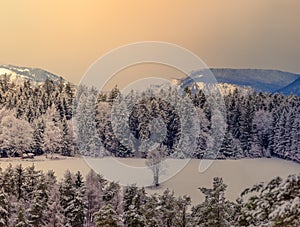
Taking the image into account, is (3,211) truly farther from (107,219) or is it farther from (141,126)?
(141,126)

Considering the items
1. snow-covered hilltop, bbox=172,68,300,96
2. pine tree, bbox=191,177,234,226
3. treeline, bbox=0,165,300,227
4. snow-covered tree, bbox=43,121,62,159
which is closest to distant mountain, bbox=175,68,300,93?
snow-covered hilltop, bbox=172,68,300,96

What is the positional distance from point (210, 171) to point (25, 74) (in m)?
37.5

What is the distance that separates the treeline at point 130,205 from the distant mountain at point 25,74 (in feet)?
130

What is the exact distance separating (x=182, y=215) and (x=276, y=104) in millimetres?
42876

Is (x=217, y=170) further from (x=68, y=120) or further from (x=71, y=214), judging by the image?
(x=71, y=214)

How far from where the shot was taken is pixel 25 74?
7019 centimetres

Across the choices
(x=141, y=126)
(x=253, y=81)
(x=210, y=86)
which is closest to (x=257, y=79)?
(x=253, y=81)

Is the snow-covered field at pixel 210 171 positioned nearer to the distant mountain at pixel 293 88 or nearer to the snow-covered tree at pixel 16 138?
the snow-covered tree at pixel 16 138

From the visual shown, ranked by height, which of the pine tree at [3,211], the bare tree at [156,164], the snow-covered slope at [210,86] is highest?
the snow-covered slope at [210,86]

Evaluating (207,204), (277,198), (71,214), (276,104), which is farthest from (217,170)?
(277,198)

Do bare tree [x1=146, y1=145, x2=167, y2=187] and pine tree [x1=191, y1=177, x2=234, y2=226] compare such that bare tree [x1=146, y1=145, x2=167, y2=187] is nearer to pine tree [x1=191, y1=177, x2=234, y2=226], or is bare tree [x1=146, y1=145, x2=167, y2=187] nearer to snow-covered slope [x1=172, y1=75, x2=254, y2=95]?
snow-covered slope [x1=172, y1=75, x2=254, y2=95]

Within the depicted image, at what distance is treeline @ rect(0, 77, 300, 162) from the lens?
175 ft

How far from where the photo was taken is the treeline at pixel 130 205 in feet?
16.3

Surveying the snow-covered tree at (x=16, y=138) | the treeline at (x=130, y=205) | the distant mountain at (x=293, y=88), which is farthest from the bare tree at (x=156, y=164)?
the distant mountain at (x=293, y=88)
